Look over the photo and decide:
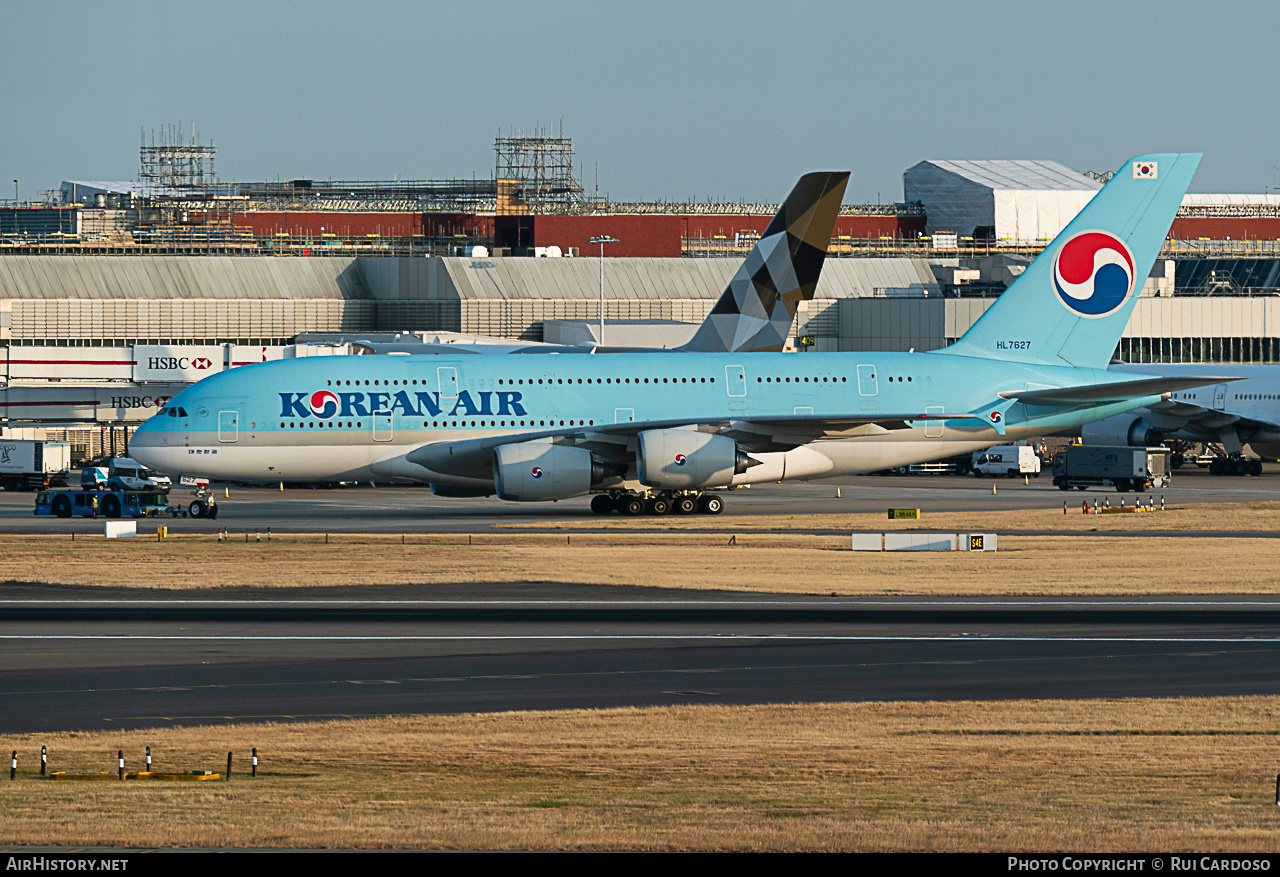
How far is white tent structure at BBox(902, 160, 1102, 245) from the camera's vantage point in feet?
437

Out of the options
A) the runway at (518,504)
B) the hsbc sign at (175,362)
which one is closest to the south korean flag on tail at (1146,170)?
the runway at (518,504)

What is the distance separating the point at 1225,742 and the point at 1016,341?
35.5 m

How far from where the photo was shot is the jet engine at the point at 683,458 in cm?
4850

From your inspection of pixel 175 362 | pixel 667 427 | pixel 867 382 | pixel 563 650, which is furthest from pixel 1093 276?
pixel 175 362

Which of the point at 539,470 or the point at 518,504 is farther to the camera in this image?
the point at 518,504

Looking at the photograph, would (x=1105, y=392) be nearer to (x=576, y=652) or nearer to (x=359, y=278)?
(x=576, y=652)

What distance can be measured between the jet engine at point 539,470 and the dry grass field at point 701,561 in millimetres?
1456

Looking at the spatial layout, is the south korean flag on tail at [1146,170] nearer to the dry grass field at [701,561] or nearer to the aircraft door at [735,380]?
the dry grass field at [701,561]

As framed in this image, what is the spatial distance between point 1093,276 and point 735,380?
12.8 metres

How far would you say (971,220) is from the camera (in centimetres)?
13625

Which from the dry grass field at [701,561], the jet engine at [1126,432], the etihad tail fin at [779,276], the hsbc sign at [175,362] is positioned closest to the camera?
the dry grass field at [701,561]

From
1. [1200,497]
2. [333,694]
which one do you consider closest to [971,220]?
[1200,497]

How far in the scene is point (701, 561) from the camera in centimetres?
3906

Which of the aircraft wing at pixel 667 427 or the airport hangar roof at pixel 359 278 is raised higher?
the airport hangar roof at pixel 359 278
